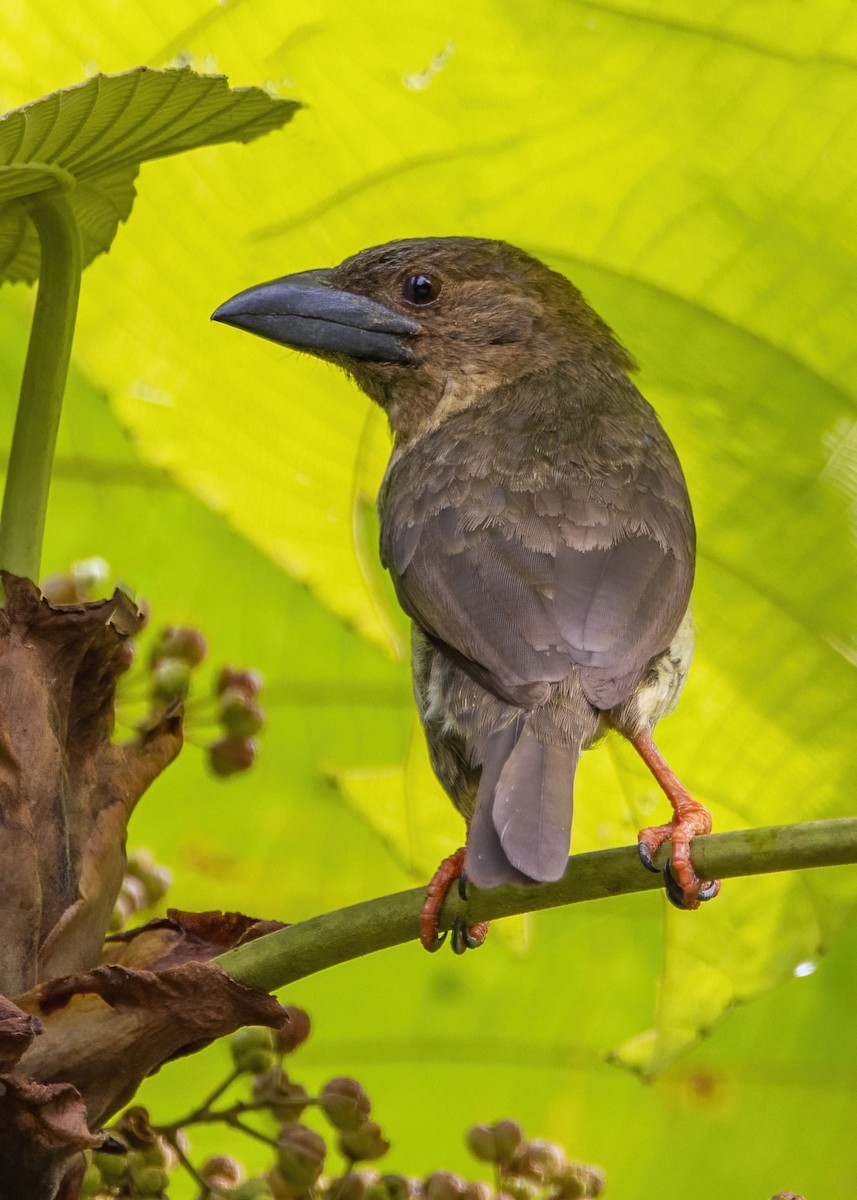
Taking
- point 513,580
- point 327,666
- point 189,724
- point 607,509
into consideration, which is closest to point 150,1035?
point 189,724

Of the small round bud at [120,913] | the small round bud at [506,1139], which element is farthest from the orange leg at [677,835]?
the small round bud at [120,913]

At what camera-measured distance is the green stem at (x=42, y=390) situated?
4.50ft

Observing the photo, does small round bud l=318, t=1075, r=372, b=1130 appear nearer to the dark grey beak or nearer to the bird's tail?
the bird's tail

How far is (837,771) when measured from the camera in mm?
1978

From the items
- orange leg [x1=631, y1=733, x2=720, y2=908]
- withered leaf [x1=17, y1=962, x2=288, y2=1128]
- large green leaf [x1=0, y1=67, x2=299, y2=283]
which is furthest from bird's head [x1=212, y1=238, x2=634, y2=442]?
withered leaf [x1=17, y1=962, x2=288, y2=1128]

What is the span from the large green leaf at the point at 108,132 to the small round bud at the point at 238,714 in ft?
1.60

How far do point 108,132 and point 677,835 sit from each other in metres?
0.82

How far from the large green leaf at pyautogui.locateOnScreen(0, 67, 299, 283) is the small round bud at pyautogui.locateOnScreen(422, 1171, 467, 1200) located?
3.07 feet

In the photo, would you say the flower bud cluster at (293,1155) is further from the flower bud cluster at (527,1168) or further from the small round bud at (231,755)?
the small round bud at (231,755)

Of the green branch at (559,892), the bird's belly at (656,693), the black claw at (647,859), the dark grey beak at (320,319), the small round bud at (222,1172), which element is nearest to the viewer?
the green branch at (559,892)

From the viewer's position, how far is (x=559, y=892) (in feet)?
3.95

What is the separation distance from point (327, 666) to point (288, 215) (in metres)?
0.66

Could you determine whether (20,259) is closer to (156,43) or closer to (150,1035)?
(156,43)

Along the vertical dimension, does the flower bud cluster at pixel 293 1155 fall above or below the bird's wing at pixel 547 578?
below
